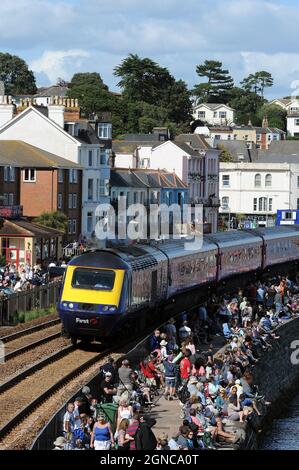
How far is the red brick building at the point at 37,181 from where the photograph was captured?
71.7 m

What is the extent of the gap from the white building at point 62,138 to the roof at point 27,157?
174 centimetres

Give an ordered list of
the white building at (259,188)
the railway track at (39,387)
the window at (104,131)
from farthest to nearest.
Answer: the white building at (259,188), the window at (104,131), the railway track at (39,387)

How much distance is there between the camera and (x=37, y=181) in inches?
2901

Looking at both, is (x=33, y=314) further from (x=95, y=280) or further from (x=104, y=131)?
(x=104, y=131)

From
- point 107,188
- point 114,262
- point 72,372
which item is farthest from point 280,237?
point 72,372

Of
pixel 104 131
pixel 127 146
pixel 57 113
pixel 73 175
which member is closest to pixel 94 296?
pixel 73 175

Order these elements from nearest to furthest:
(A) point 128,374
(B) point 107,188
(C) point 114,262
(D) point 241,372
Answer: (A) point 128,374 → (D) point 241,372 → (C) point 114,262 → (B) point 107,188

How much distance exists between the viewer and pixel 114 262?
122 feet

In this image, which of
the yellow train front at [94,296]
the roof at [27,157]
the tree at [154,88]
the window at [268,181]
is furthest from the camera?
the tree at [154,88]

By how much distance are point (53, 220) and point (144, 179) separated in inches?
889

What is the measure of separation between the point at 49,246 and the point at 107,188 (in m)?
20.9

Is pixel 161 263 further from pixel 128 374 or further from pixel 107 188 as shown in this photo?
pixel 107 188

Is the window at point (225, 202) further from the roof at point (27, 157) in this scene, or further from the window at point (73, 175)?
the roof at point (27, 157)

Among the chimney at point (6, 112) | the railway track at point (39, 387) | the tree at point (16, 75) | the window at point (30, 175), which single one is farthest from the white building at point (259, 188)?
the railway track at point (39, 387)
